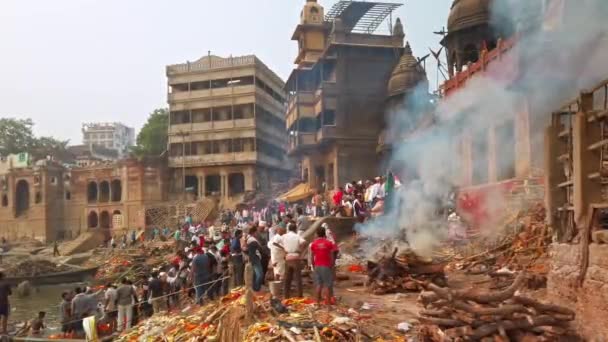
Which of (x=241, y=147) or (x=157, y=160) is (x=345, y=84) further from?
(x=157, y=160)

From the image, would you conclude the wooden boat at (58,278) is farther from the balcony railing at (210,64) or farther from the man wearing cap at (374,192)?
the balcony railing at (210,64)

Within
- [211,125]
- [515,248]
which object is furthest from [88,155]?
[515,248]

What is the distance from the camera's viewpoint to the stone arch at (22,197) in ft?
173

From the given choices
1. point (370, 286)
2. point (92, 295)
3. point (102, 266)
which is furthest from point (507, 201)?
point (102, 266)

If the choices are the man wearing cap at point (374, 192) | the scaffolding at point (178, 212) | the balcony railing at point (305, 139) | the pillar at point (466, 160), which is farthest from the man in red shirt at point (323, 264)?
the scaffolding at point (178, 212)

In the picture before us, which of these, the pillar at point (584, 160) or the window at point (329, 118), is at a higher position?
the window at point (329, 118)

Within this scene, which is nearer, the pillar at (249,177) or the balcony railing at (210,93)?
the pillar at (249,177)

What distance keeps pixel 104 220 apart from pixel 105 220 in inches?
3.6

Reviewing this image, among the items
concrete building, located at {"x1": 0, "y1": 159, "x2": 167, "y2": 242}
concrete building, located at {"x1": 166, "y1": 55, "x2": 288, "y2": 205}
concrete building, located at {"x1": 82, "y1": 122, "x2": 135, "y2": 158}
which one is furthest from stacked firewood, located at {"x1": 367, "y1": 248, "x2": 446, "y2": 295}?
concrete building, located at {"x1": 82, "y1": 122, "x2": 135, "y2": 158}

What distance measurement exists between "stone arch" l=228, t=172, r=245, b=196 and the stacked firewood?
38.2 metres

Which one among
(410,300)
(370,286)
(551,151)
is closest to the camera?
(551,151)

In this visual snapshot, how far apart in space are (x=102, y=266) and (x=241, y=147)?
17273mm

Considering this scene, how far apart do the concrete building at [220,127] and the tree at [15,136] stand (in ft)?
68.8

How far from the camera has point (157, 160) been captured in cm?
4834
